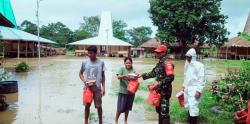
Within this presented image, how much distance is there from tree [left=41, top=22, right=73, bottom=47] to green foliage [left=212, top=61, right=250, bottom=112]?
66457 millimetres

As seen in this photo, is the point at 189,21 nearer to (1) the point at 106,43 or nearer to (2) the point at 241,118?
(1) the point at 106,43

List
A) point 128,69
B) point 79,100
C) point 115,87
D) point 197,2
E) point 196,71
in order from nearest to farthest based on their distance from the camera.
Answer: point 196,71 < point 128,69 < point 79,100 < point 115,87 < point 197,2

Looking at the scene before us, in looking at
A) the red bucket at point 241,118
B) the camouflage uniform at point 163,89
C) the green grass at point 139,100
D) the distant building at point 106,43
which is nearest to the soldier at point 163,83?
the camouflage uniform at point 163,89

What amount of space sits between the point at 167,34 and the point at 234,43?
8883 mm

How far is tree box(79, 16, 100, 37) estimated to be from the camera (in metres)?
89.6

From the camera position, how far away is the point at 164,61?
6.72m

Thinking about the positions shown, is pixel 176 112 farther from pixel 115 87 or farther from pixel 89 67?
pixel 115 87

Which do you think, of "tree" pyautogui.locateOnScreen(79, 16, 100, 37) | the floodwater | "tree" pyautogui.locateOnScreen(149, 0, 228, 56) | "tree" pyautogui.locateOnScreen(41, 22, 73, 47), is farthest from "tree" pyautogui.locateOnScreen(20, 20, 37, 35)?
the floodwater

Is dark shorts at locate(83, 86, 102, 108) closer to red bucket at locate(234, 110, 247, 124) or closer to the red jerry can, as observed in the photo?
the red jerry can

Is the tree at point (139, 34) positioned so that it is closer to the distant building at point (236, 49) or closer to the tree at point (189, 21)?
the distant building at point (236, 49)

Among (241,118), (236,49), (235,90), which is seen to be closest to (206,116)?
(235,90)

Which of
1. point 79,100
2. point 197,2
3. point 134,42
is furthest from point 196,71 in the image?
point 134,42

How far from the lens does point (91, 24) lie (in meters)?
90.2

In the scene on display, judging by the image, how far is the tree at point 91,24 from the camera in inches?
3526
